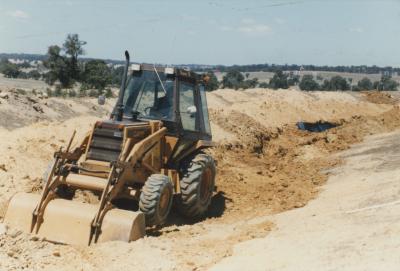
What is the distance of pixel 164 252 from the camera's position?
762 cm

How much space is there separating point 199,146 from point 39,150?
15.2 ft

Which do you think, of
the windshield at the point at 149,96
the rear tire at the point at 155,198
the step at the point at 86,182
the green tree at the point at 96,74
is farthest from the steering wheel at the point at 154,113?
the green tree at the point at 96,74

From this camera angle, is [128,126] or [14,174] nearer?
[128,126]

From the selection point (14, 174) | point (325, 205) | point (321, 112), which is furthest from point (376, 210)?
point (321, 112)

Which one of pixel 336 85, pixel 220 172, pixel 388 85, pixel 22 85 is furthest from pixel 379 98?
pixel 388 85

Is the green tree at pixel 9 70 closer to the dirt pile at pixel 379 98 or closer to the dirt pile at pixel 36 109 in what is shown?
the dirt pile at pixel 379 98

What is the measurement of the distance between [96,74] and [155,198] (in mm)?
44267

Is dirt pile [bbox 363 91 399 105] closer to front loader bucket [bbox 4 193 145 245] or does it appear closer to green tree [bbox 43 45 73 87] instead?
green tree [bbox 43 45 73 87]

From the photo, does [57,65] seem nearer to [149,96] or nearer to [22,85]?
[22,85]

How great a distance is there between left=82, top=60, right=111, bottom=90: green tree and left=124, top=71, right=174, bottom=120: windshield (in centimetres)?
3708

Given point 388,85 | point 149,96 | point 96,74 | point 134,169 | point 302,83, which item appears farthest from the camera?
point 388,85

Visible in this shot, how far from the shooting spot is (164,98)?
385 inches

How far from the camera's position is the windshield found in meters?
9.75

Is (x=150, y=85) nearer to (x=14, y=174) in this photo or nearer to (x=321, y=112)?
(x=14, y=174)
